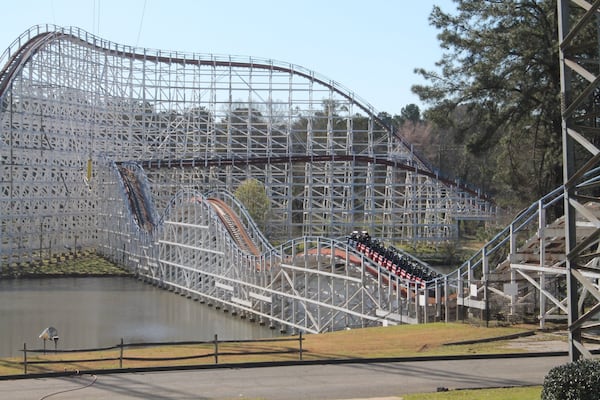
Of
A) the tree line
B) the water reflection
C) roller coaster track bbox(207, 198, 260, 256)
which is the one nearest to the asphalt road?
the water reflection

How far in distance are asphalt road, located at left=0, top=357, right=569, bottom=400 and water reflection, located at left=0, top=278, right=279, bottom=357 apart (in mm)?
7579

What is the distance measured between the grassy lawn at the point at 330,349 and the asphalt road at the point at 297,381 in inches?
30.3

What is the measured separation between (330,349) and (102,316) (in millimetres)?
11579

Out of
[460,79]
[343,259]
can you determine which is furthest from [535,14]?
[343,259]

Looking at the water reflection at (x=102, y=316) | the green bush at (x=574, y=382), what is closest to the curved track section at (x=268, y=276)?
the water reflection at (x=102, y=316)

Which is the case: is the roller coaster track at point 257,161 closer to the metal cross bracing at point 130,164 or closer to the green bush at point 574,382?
the metal cross bracing at point 130,164

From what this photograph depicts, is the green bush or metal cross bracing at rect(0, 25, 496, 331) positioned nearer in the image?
the green bush

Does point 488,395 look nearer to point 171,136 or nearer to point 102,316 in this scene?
point 102,316

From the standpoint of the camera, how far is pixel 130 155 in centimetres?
4184

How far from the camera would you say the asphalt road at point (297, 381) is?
34.6 ft

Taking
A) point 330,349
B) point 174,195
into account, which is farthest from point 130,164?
point 330,349

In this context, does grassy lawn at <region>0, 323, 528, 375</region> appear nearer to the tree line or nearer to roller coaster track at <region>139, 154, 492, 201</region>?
the tree line

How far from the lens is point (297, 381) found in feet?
37.4

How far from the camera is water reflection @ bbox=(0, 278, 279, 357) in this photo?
816 inches
